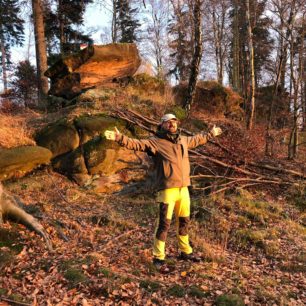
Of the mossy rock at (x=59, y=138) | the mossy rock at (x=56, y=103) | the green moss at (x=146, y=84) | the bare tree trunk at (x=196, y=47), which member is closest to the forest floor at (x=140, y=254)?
the mossy rock at (x=59, y=138)

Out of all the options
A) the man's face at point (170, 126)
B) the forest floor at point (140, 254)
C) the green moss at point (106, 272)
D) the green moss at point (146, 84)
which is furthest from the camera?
the green moss at point (146, 84)

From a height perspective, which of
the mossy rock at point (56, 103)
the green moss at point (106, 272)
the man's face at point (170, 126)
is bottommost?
the green moss at point (106, 272)

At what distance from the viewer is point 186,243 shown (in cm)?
564

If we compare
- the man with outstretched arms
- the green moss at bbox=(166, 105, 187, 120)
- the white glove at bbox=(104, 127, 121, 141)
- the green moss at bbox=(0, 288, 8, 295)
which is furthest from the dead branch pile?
the green moss at bbox=(0, 288, 8, 295)

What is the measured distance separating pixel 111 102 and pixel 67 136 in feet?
8.32

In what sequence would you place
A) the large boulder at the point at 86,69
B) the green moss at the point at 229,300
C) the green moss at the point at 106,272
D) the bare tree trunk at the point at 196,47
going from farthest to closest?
the large boulder at the point at 86,69
the bare tree trunk at the point at 196,47
the green moss at the point at 106,272
the green moss at the point at 229,300

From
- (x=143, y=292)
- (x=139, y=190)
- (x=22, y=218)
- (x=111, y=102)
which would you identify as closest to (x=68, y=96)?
(x=111, y=102)

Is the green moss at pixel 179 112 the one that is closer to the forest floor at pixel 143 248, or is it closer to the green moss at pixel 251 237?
the forest floor at pixel 143 248

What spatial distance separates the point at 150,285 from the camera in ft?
15.4

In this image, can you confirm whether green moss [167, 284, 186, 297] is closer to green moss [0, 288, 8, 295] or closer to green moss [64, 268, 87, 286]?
green moss [64, 268, 87, 286]

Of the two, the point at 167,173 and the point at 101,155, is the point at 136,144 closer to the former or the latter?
the point at 167,173

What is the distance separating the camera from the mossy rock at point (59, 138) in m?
10.1

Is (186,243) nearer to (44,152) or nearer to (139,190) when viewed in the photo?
(139,190)

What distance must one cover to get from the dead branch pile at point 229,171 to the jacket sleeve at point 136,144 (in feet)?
12.0
